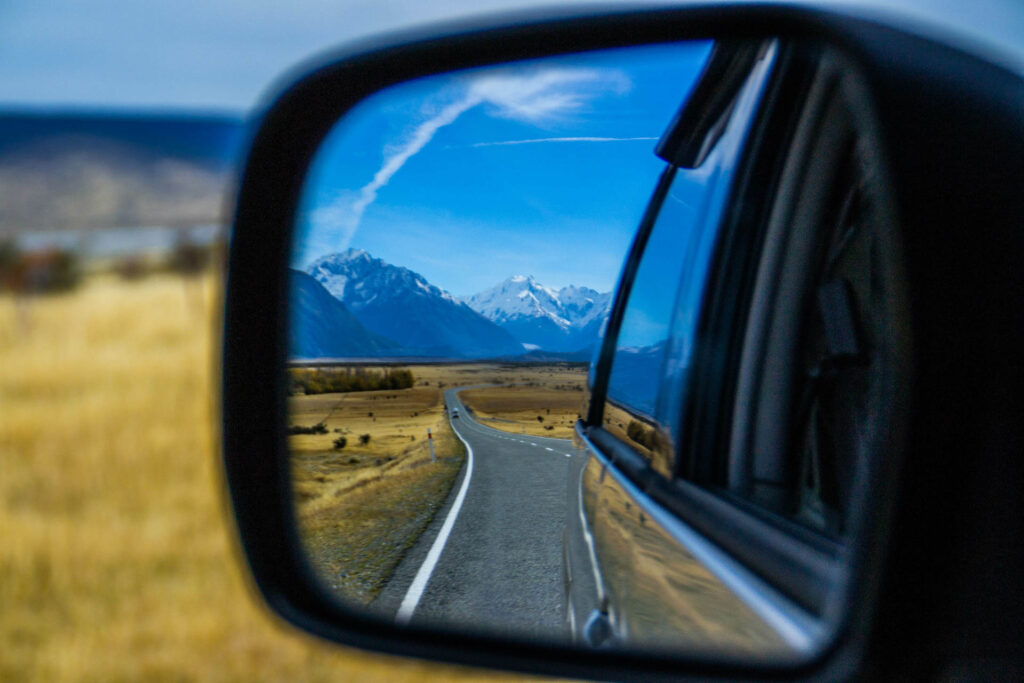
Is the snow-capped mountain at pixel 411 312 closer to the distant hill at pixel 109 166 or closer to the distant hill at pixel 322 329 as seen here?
the distant hill at pixel 322 329

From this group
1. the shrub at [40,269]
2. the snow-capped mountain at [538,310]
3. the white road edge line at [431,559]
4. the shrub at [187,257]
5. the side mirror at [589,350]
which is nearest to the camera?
the side mirror at [589,350]

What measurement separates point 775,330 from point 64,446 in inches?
418

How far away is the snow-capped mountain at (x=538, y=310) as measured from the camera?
164 centimetres

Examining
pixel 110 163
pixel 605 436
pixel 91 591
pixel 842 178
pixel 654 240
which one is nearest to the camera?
pixel 842 178

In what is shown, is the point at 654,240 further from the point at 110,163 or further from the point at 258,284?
the point at 110,163

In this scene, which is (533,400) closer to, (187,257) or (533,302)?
(533,302)

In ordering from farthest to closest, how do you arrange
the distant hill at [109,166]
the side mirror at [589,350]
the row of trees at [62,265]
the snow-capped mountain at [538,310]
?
1. the distant hill at [109,166]
2. the row of trees at [62,265]
3. the snow-capped mountain at [538,310]
4. the side mirror at [589,350]

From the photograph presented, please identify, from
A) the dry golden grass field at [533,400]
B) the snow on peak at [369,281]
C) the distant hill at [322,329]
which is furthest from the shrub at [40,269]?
the dry golden grass field at [533,400]

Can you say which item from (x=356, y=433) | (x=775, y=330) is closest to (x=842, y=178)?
(x=775, y=330)

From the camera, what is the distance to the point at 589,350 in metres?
1.83

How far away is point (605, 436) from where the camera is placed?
6.75 ft

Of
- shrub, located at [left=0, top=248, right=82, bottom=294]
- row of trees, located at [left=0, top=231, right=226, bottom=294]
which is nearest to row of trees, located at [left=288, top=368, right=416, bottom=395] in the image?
row of trees, located at [left=0, top=231, right=226, bottom=294]

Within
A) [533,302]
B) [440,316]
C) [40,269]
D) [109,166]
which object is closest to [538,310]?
[533,302]

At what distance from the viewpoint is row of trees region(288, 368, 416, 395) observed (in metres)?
1.67
